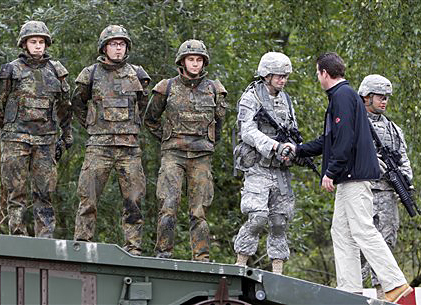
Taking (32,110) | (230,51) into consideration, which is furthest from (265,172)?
(230,51)

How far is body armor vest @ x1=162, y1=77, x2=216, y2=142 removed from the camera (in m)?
10.8

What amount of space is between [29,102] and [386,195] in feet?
12.2

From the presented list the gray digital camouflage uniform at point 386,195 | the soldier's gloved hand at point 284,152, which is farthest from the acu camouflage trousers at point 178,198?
the gray digital camouflage uniform at point 386,195

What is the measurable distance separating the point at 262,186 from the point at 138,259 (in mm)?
1931

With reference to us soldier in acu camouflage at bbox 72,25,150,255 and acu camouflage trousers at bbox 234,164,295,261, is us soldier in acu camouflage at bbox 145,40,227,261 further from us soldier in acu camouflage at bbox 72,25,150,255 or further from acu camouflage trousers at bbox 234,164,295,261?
acu camouflage trousers at bbox 234,164,295,261

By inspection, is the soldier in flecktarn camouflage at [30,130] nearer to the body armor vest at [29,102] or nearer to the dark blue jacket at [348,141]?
the body armor vest at [29,102]

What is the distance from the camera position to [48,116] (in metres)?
10.8

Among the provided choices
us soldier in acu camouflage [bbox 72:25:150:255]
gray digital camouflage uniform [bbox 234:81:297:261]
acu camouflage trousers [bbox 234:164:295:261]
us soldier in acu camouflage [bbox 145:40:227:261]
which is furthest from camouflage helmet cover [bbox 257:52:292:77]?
us soldier in acu camouflage [bbox 72:25:150:255]

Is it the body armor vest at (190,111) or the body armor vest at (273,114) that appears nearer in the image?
the body armor vest at (273,114)

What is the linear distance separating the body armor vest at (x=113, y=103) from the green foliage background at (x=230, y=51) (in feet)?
15.7

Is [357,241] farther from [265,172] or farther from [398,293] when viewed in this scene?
[265,172]

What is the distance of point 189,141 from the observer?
10.8 m

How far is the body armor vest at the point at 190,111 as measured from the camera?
10.8 metres

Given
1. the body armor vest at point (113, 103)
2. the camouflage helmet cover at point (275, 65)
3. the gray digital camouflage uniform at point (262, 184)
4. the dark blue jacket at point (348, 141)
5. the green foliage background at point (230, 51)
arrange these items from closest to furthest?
the dark blue jacket at point (348, 141)
the gray digital camouflage uniform at point (262, 184)
the camouflage helmet cover at point (275, 65)
the body armor vest at point (113, 103)
the green foliage background at point (230, 51)
